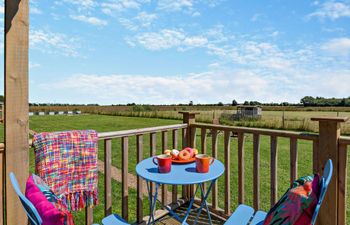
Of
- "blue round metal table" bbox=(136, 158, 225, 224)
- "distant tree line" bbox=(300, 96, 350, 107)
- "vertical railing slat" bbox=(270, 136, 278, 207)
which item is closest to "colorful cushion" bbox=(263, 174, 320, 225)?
"blue round metal table" bbox=(136, 158, 225, 224)

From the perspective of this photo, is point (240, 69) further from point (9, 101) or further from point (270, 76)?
point (9, 101)

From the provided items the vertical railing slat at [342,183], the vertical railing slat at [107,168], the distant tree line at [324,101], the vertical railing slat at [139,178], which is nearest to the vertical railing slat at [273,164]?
the vertical railing slat at [342,183]

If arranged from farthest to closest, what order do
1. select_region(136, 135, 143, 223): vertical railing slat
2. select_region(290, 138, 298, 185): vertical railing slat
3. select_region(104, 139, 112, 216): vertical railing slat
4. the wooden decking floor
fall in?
the wooden decking floor, select_region(136, 135, 143, 223): vertical railing slat, select_region(104, 139, 112, 216): vertical railing slat, select_region(290, 138, 298, 185): vertical railing slat

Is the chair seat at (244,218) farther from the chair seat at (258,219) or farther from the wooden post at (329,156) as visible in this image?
the wooden post at (329,156)

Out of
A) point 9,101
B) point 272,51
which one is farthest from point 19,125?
point 272,51

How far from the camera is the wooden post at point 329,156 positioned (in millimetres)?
1949

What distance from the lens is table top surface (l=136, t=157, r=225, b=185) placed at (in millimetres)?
1670

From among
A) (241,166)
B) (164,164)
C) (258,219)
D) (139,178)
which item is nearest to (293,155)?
(241,166)

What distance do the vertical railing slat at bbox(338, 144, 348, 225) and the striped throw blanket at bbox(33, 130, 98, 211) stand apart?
2177mm

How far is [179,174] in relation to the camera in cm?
182

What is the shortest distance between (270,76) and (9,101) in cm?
1332

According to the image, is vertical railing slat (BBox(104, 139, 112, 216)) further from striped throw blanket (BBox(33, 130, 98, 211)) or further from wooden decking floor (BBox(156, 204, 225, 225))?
wooden decking floor (BBox(156, 204, 225, 225))

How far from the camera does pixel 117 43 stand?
19.6 ft

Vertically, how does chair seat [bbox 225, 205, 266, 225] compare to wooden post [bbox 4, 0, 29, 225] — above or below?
below
